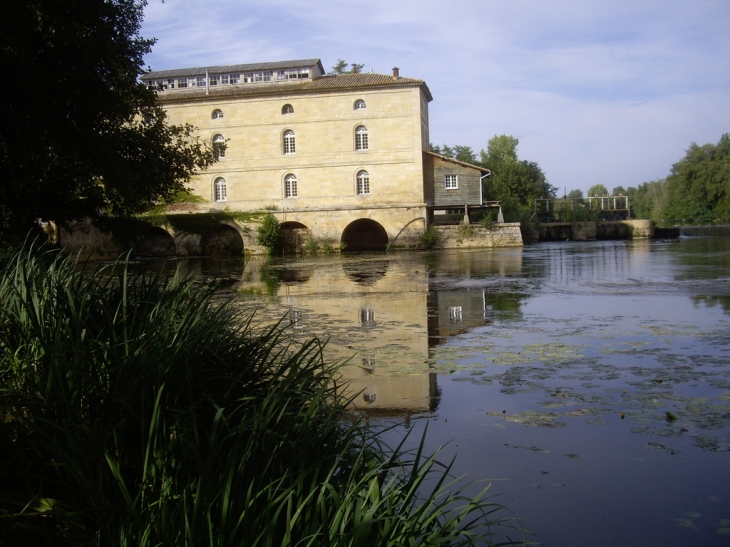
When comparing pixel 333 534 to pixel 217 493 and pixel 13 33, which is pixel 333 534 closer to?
pixel 217 493

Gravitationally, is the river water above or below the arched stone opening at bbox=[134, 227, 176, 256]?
below

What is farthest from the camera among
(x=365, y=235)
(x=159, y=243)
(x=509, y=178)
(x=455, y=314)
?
(x=509, y=178)

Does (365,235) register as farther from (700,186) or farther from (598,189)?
(598,189)

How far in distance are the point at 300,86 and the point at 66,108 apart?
3155cm

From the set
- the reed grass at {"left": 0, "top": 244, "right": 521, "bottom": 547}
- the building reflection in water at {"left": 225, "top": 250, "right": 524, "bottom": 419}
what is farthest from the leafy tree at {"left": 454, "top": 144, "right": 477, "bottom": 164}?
the reed grass at {"left": 0, "top": 244, "right": 521, "bottom": 547}

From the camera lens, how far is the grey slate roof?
40.7 meters

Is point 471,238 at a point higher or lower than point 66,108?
lower

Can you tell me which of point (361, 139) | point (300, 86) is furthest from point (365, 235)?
point (300, 86)

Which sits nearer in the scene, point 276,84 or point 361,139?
point 361,139

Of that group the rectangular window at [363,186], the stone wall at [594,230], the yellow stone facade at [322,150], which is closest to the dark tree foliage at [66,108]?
the yellow stone facade at [322,150]

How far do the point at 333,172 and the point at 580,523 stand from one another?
127 ft

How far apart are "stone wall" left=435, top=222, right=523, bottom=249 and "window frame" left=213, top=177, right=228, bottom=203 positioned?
43.3 feet

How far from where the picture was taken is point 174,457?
3.32 metres

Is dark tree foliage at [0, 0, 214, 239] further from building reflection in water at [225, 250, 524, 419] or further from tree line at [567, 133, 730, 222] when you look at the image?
tree line at [567, 133, 730, 222]
